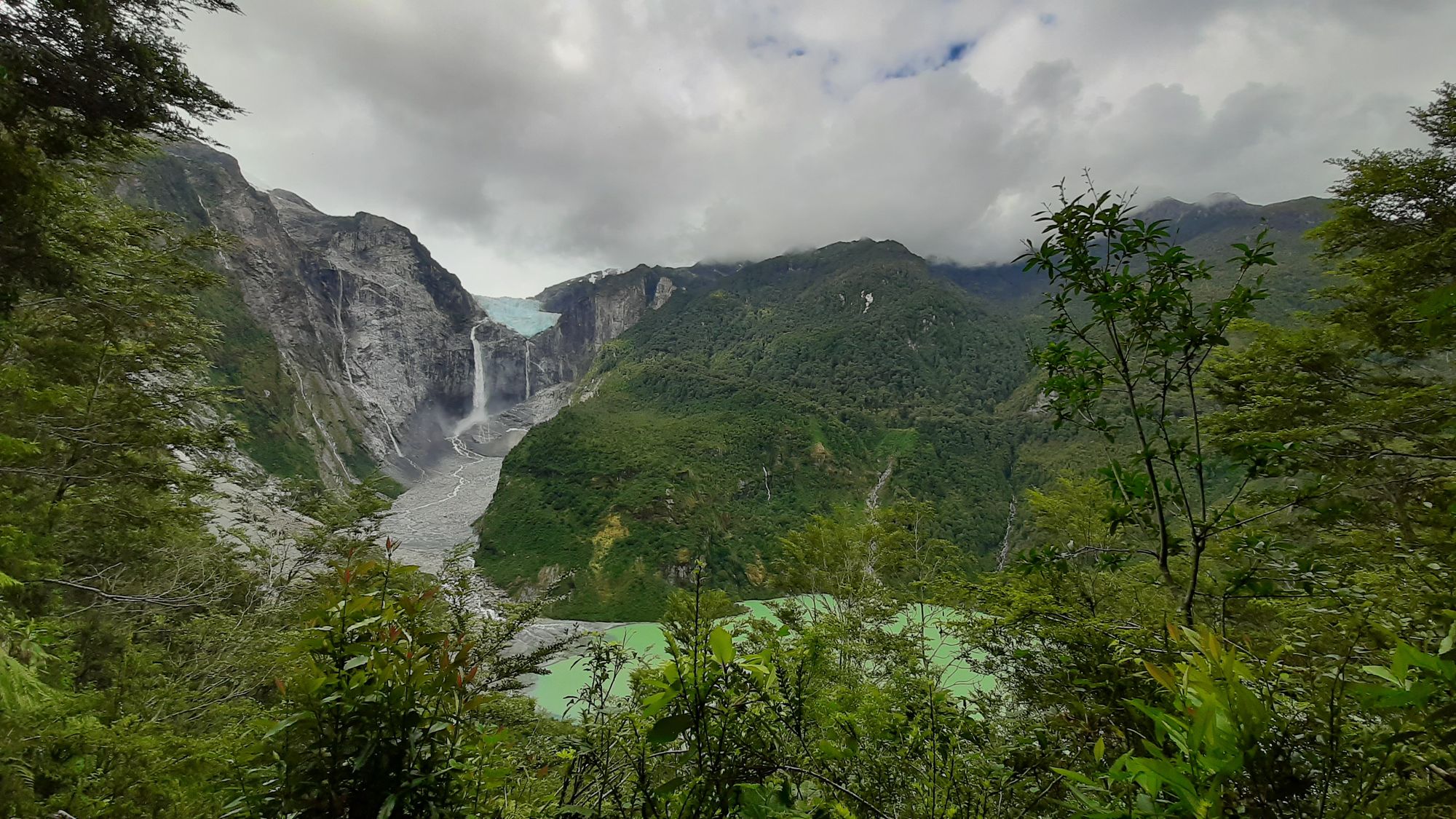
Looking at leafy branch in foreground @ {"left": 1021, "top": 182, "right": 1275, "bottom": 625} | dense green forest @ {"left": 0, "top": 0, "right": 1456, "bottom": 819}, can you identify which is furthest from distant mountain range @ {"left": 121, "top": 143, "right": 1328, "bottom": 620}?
leafy branch in foreground @ {"left": 1021, "top": 182, "right": 1275, "bottom": 625}

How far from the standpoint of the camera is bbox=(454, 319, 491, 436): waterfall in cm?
11241

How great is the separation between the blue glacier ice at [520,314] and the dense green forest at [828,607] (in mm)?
154616

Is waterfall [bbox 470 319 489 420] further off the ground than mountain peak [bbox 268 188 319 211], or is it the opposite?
mountain peak [bbox 268 188 319 211]

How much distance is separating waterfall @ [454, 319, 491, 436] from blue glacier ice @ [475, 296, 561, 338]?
3709 cm

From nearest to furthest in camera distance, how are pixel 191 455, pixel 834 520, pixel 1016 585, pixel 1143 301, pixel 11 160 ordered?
pixel 1143 301 → pixel 11 160 → pixel 1016 585 → pixel 191 455 → pixel 834 520

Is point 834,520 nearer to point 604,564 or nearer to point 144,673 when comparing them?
point 144,673

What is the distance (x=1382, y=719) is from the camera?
1135 mm

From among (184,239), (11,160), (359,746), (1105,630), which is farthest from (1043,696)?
(184,239)

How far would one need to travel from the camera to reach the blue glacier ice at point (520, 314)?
159 meters

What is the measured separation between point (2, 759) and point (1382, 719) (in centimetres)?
727

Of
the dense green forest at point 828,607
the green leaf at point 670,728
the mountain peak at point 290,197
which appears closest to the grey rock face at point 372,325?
the mountain peak at point 290,197

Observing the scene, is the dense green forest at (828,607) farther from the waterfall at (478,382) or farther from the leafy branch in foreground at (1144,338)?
the waterfall at (478,382)

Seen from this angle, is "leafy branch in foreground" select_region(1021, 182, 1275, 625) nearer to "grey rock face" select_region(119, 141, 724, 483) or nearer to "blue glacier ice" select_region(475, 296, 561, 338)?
"grey rock face" select_region(119, 141, 724, 483)

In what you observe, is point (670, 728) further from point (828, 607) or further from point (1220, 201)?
point (1220, 201)
